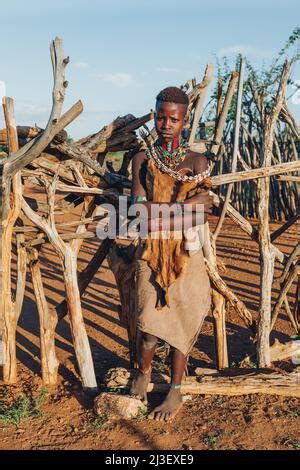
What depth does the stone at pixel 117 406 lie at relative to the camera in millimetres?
3061

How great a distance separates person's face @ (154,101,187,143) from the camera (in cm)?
286

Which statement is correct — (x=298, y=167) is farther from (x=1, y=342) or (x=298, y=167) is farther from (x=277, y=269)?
(x=277, y=269)

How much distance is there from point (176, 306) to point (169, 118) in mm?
1094

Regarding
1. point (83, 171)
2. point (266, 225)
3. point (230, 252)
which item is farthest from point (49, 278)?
point (266, 225)

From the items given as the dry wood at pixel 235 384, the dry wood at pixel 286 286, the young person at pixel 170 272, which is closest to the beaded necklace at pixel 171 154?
the young person at pixel 170 272

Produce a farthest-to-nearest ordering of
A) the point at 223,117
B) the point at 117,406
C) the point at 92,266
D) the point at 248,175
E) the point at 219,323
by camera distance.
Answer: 1. the point at 92,266
2. the point at 219,323
3. the point at 223,117
4. the point at 248,175
5. the point at 117,406

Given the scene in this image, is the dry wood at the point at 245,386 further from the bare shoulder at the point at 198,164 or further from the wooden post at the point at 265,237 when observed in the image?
the bare shoulder at the point at 198,164

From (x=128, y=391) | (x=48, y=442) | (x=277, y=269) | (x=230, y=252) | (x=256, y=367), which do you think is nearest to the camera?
(x=48, y=442)

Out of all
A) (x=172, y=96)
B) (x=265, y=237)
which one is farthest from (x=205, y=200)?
(x=265, y=237)

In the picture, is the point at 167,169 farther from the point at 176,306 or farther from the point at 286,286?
the point at 286,286

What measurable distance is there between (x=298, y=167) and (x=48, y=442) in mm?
2369

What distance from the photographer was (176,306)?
314cm

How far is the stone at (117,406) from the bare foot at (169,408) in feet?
0.31

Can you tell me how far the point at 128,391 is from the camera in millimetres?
3307
